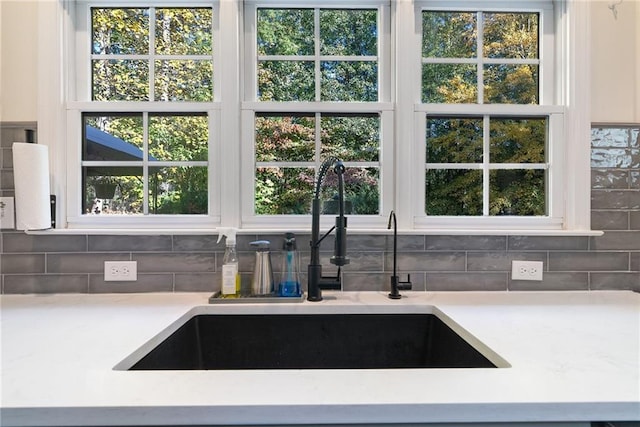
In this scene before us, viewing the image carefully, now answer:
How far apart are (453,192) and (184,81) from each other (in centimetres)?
138

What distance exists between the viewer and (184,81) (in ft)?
5.59

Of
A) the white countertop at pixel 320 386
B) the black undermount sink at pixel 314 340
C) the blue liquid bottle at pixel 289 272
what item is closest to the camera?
the white countertop at pixel 320 386

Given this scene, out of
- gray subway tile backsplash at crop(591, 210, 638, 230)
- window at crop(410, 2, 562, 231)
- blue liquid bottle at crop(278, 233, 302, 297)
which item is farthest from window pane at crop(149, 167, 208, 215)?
gray subway tile backsplash at crop(591, 210, 638, 230)

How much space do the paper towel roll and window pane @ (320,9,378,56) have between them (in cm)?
132

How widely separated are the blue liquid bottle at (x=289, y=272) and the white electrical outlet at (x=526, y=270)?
966mm

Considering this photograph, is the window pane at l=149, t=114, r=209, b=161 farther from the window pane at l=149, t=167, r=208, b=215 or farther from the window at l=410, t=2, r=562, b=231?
the window at l=410, t=2, r=562, b=231

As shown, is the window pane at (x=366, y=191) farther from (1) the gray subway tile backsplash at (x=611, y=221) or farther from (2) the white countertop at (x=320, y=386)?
(1) the gray subway tile backsplash at (x=611, y=221)

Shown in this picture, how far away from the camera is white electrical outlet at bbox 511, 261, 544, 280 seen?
63.6 inches

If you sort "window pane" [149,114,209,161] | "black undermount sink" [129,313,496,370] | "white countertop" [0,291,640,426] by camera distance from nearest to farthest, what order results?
"white countertop" [0,291,640,426], "black undermount sink" [129,313,496,370], "window pane" [149,114,209,161]

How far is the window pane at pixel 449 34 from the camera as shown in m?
1.72

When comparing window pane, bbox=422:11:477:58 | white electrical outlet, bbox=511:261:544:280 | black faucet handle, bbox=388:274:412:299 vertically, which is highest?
window pane, bbox=422:11:477:58

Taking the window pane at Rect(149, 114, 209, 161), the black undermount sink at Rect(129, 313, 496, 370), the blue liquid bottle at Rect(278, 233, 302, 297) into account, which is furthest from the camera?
the window pane at Rect(149, 114, 209, 161)

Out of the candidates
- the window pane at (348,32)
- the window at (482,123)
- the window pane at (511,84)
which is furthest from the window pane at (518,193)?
the window pane at (348,32)

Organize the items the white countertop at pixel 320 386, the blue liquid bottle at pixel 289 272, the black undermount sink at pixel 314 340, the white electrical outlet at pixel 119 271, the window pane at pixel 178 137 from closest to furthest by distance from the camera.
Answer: the white countertop at pixel 320 386
the black undermount sink at pixel 314 340
the blue liquid bottle at pixel 289 272
the white electrical outlet at pixel 119 271
the window pane at pixel 178 137
